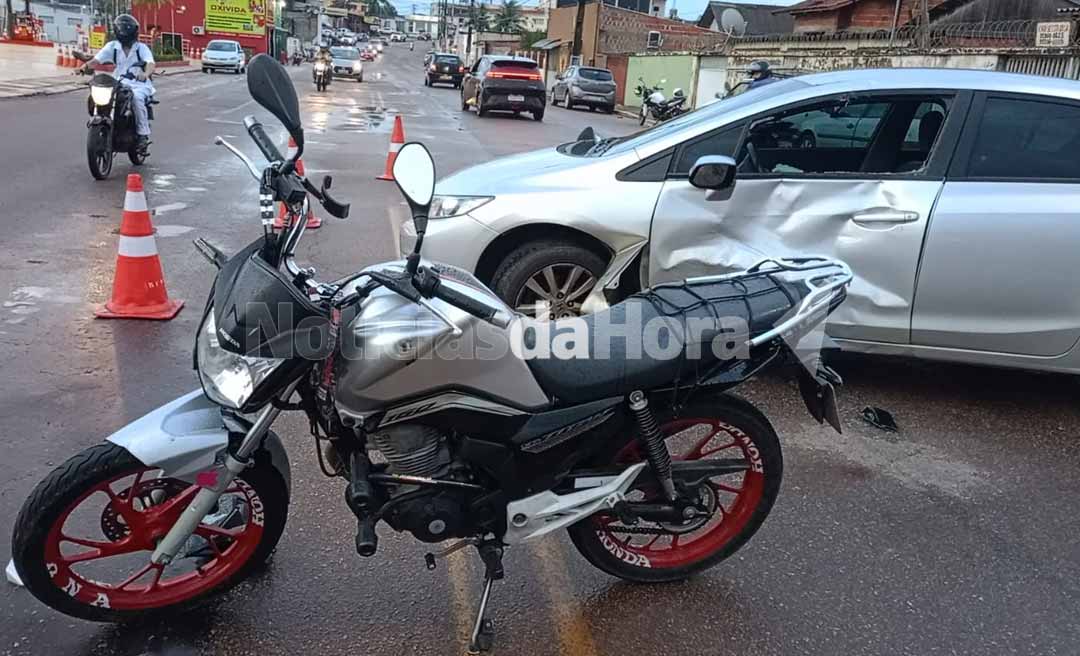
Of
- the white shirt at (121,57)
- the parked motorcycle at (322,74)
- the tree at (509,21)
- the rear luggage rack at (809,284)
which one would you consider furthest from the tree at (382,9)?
the rear luggage rack at (809,284)

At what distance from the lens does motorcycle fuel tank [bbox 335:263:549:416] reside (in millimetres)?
2293

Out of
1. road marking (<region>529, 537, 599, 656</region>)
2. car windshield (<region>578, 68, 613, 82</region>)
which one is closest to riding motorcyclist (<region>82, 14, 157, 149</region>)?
road marking (<region>529, 537, 599, 656</region>)

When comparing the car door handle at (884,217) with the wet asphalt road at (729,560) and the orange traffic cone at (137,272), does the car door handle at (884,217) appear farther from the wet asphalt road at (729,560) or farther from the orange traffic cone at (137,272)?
the orange traffic cone at (137,272)

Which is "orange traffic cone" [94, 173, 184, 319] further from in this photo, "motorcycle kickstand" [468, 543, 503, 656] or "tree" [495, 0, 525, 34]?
"tree" [495, 0, 525, 34]

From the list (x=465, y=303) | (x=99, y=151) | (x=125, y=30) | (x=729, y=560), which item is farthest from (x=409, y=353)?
(x=125, y=30)

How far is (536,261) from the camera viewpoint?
4.68m

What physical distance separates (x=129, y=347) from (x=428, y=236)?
1.80 metres

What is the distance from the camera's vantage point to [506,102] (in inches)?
922

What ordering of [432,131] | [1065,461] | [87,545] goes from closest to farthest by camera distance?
1. [87,545]
2. [1065,461]
3. [432,131]

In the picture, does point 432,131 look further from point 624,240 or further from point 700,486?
point 700,486

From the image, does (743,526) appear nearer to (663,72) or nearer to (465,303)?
(465,303)

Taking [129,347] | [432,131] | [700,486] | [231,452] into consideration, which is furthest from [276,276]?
[432,131]

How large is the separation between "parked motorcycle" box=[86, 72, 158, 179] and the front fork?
8.02m

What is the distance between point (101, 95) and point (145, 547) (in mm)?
8242
